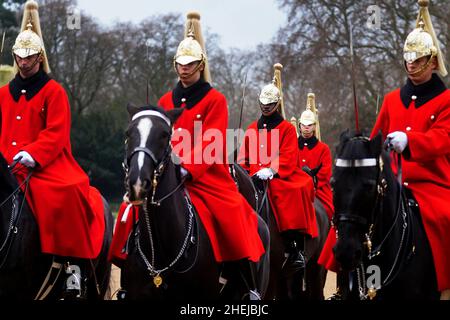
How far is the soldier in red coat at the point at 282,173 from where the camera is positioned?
10641mm

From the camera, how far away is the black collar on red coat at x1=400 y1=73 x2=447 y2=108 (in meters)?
7.39

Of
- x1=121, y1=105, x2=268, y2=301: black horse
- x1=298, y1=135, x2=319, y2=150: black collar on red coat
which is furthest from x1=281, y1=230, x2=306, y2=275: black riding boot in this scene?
x1=298, y1=135, x2=319, y2=150: black collar on red coat

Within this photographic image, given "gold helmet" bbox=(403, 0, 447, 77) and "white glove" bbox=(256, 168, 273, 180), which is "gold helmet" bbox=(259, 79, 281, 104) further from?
"gold helmet" bbox=(403, 0, 447, 77)

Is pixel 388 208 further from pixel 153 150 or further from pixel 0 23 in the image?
pixel 0 23

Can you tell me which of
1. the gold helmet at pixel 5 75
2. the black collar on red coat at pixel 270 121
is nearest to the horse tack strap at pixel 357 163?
the black collar on red coat at pixel 270 121

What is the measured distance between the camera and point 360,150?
6293 millimetres

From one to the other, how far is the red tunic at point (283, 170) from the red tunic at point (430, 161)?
121 inches

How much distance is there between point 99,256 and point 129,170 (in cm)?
286

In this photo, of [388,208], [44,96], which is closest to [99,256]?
[44,96]

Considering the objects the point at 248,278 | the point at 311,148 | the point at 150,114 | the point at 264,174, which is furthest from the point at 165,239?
the point at 311,148

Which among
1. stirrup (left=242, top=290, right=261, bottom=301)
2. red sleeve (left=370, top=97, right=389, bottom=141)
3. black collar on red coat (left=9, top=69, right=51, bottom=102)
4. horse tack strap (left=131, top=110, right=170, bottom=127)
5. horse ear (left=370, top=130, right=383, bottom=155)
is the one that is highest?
black collar on red coat (left=9, top=69, right=51, bottom=102)

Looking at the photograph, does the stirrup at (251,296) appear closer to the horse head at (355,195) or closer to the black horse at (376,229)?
the black horse at (376,229)

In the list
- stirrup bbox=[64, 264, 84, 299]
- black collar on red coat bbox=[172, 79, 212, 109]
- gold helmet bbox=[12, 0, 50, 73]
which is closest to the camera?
black collar on red coat bbox=[172, 79, 212, 109]

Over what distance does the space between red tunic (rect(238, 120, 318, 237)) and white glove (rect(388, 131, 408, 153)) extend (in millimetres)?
4005
